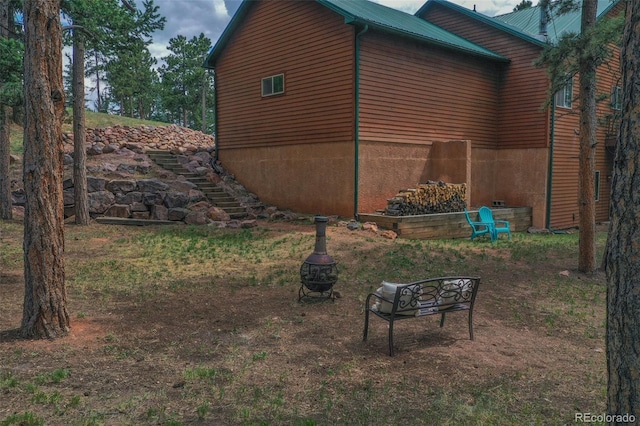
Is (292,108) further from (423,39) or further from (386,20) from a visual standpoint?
(423,39)

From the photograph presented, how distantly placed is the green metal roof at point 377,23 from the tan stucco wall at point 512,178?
3.57 metres

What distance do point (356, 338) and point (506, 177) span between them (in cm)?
1444

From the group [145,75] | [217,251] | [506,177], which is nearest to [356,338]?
[217,251]

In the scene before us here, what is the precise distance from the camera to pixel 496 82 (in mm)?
17625

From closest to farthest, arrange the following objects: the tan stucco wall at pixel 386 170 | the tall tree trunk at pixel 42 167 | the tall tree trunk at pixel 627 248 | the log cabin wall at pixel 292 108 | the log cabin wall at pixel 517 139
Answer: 1. the tall tree trunk at pixel 627 248
2. the tall tree trunk at pixel 42 167
3. the tan stucco wall at pixel 386 170
4. the log cabin wall at pixel 292 108
5. the log cabin wall at pixel 517 139

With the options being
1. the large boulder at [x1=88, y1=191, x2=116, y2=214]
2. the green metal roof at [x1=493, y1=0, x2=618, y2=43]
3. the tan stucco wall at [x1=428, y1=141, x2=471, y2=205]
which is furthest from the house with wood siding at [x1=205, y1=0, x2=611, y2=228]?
the large boulder at [x1=88, y1=191, x2=116, y2=214]

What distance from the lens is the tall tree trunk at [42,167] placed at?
4.77 m

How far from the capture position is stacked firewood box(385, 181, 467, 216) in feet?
42.7

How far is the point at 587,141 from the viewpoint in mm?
9078

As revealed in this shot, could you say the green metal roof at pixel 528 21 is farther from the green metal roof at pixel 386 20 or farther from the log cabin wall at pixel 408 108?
the log cabin wall at pixel 408 108

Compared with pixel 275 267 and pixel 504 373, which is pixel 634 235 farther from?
pixel 275 267

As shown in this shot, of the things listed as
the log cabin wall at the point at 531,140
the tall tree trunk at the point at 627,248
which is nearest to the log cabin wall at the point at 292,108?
the log cabin wall at the point at 531,140

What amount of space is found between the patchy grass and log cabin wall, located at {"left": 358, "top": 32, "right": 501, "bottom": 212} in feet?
17.8

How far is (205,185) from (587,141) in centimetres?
1198
